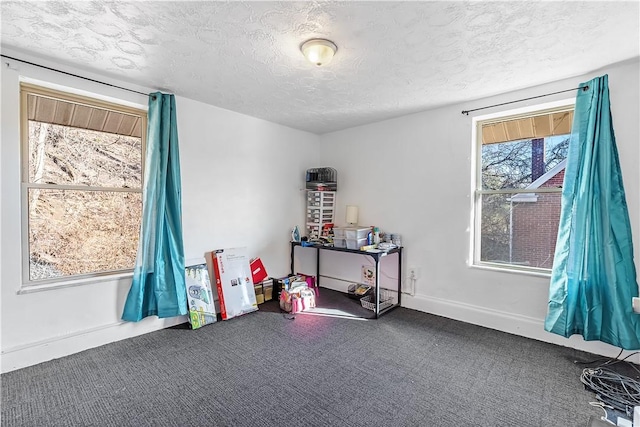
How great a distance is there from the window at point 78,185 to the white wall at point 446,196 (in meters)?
2.63

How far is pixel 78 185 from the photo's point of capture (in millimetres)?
2605

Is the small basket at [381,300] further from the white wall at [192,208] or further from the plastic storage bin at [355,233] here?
the white wall at [192,208]

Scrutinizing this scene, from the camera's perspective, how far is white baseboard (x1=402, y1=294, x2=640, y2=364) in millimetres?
2484

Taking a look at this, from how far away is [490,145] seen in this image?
10.5 feet

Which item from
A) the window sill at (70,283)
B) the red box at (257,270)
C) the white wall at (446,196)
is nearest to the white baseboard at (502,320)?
the white wall at (446,196)

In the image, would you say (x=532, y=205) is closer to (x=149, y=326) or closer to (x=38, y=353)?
(x=149, y=326)

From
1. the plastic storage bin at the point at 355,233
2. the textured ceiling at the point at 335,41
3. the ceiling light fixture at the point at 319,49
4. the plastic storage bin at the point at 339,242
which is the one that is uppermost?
the textured ceiling at the point at 335,41

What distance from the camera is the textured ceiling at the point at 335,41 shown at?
1713mm

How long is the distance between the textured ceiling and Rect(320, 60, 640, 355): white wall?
0.41m

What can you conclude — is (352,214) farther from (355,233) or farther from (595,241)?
(595,241)

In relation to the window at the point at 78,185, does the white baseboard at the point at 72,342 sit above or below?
below

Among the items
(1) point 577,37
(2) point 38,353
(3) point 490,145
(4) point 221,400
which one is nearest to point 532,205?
(3) point 490,145

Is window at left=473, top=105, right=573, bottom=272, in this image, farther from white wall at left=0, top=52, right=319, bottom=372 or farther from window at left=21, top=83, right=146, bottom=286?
window at left=21, top=83, right=146, bottom=286

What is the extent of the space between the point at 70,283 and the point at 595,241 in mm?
4212
